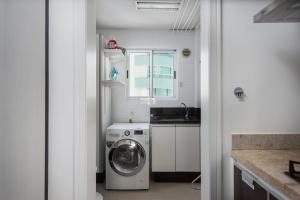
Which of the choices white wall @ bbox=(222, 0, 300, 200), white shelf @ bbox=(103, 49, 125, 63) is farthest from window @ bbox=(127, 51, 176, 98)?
white wall @ bbox=(222, 0, 300, 200)

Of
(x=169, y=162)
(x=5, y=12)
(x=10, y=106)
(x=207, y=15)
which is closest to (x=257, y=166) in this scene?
(x=207, y=15)

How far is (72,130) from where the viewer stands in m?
1.35

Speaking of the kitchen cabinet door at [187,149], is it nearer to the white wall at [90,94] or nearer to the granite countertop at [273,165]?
the granite countertop at [273,165]

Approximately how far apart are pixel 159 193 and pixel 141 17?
2608 mm

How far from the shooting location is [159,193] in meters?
3.21

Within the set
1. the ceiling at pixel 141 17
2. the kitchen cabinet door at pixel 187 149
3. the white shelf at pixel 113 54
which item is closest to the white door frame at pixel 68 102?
the ceiling at pixel 141 17

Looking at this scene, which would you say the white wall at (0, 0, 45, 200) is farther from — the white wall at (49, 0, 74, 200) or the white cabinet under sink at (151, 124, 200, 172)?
the white cabinet under sink at (151, 124, 200, 172)

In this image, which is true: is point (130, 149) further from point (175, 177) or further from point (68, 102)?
point (68, 102)

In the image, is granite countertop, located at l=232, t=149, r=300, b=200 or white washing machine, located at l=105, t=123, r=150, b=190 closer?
granite countertop, located at l=232, t=149, r=300, b=200

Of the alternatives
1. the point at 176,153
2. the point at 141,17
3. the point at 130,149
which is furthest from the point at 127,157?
the point at 141,17

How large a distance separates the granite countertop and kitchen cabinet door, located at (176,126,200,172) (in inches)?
81.0

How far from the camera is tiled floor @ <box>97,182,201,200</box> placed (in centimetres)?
307

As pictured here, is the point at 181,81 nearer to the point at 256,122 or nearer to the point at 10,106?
the point at 256,122

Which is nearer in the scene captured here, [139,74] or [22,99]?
[22,99]
